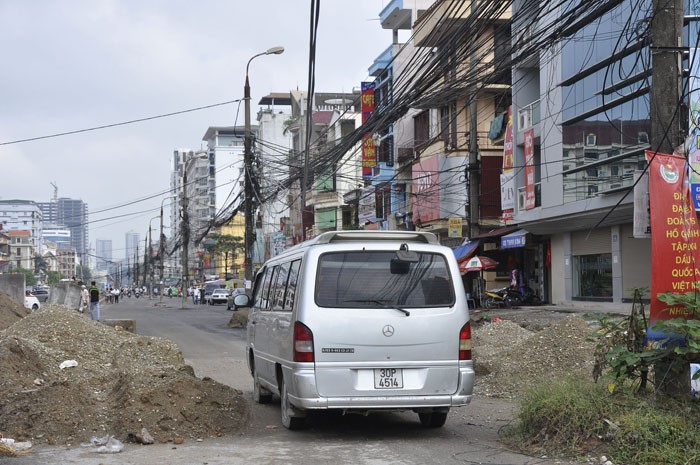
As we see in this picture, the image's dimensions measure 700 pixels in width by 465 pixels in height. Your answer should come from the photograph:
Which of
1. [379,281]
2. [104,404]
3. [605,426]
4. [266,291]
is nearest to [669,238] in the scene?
[605,426]

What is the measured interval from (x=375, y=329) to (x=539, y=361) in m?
5.06

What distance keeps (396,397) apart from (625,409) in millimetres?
2094

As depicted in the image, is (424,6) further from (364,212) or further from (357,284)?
(357,284)

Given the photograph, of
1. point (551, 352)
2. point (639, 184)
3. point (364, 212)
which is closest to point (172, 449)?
point (639, 184)

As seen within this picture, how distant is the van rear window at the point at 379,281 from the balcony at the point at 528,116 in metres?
25.8

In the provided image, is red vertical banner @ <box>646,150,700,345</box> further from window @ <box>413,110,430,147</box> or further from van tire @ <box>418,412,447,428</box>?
window @ <box>413,110,430,147</box>

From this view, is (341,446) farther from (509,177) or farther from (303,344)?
(509,177)

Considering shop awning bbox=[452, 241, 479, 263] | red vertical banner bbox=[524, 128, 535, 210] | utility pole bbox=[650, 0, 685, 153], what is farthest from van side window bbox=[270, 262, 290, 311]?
shop awning bbox=[452, 241, 479, 263]

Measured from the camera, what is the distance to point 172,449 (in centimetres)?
782

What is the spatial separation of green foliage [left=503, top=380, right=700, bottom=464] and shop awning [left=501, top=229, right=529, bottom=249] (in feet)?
88.9

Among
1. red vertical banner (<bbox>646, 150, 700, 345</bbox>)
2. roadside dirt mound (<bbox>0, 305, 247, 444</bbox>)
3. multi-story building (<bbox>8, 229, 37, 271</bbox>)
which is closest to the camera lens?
red vertical banner (<bbox>646, 150, 700, 345</bbox>)

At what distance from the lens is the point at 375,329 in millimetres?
7875

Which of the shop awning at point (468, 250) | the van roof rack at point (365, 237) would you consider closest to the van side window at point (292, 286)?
the van roof rack at point (365, 237)

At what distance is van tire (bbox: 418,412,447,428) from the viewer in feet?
28.5
